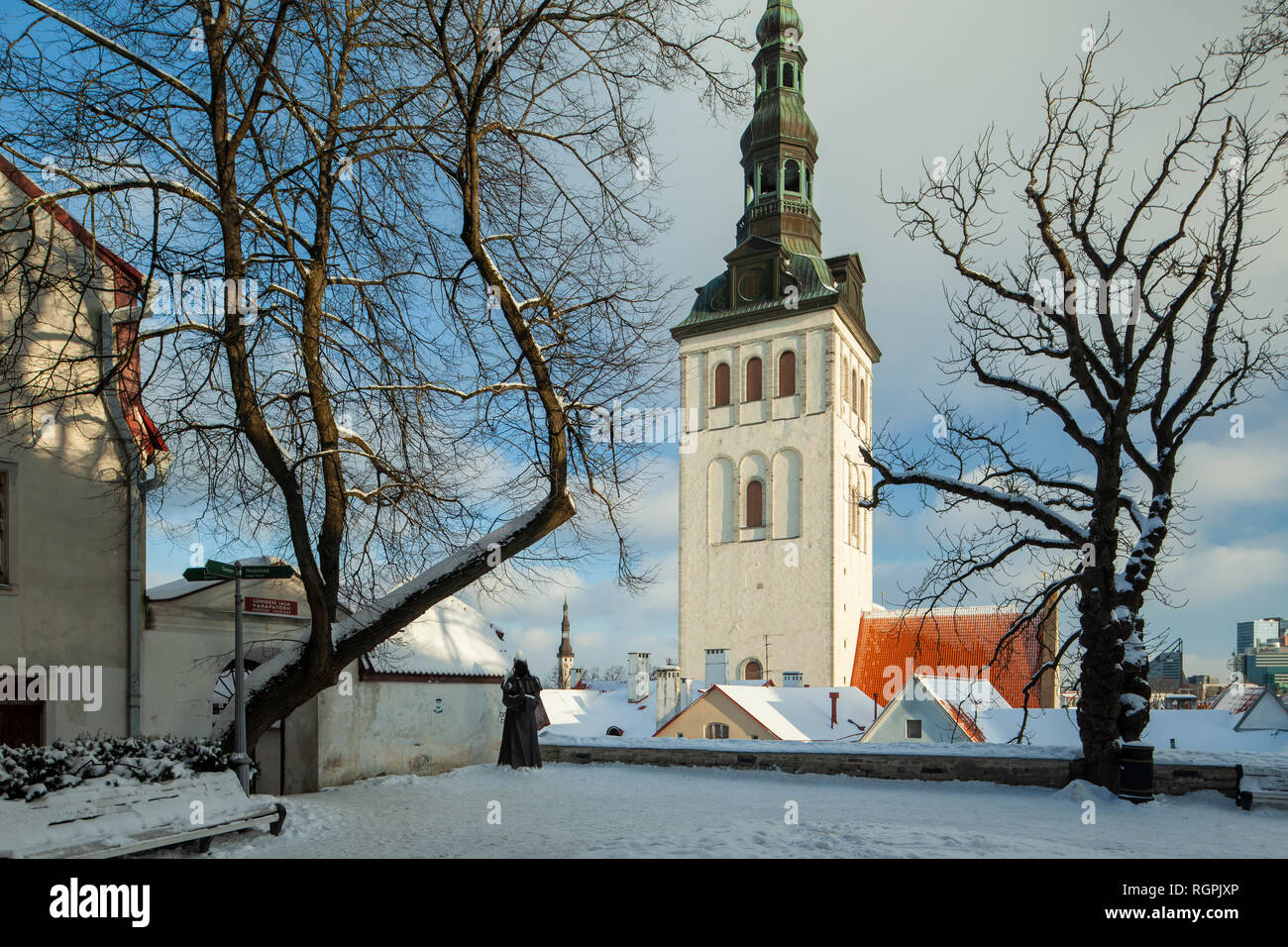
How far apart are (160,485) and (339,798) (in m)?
4.41

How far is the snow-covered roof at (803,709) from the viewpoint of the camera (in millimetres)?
35719

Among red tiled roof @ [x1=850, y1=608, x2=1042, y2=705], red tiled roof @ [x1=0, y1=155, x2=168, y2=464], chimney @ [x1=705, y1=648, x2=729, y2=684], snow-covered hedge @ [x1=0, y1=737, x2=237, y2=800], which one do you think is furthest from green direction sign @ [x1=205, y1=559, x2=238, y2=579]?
red tiled roof @ [x1=850, y1=608, x2=1042, y2=705]

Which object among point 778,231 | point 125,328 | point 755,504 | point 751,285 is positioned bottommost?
point 755,504

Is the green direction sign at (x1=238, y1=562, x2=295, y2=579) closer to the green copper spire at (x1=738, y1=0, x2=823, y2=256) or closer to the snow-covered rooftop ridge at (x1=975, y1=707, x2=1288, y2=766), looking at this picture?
the snow-covered rooftop ridge at (x1=975, y1=707, x2=1288, y2=766)

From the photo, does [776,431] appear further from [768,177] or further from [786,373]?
[768,177]

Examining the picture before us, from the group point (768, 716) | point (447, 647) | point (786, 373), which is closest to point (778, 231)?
point (786, 373)

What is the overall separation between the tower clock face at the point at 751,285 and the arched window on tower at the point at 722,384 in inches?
155

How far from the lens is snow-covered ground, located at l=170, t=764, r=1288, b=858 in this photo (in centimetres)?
764

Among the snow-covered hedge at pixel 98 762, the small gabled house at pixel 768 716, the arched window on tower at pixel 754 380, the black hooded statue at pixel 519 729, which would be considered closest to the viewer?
the snow-covered hedge at pixel 98 762

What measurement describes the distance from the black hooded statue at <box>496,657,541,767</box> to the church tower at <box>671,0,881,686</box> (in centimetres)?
3473

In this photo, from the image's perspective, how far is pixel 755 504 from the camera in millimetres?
53656

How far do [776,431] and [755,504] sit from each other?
4.17 metres

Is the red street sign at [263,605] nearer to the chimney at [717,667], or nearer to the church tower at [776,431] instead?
the chimney at [717,667]

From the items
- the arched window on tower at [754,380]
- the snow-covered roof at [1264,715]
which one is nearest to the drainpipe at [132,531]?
the snow-covered roof at [1264,715]
